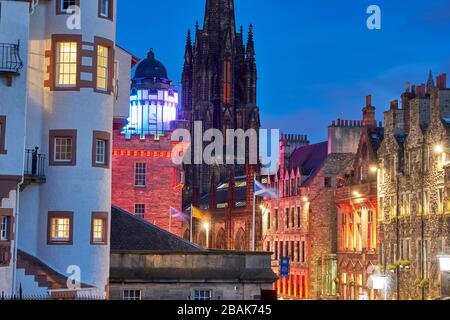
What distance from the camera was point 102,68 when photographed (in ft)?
135

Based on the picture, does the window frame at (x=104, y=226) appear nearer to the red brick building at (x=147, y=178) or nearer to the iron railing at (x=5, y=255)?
the iron railing at (x=5, y=255)

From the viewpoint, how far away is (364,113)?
8688cm

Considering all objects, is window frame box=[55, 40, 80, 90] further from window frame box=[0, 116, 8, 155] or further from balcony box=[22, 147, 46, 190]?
window frame box=[0, 116, 8, 155]

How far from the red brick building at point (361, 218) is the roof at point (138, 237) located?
3293 centimetres

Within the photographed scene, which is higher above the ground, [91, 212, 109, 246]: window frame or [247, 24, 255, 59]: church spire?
[247, 24, 255, 59]: church spire

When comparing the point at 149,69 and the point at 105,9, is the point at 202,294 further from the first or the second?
the point at 149,69

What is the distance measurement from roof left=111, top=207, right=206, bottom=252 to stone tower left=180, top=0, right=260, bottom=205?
318 ft

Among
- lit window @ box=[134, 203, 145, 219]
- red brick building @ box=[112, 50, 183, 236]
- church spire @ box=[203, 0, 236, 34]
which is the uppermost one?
church spire @ box=[203, 0, 236, 34]

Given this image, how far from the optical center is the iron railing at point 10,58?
35844mm

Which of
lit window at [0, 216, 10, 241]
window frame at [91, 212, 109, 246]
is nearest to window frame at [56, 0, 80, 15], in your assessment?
window frame at [91, 212, 109, 246]

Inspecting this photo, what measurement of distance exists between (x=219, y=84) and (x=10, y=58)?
11704cm

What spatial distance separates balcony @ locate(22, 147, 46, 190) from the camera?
128 feet

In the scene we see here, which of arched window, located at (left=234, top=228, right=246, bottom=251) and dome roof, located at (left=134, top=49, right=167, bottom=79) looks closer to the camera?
dome roof, located at (left=134, top=49, right=167, bottom=79)
